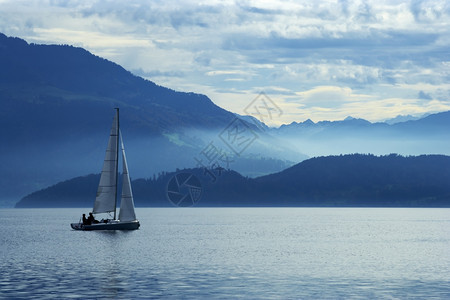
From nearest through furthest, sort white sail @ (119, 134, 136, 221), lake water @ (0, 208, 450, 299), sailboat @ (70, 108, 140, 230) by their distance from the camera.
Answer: lake water @ (0, 208, 450, 299) < sailboat @ (70, 108, 140, 230) < white sail @ (119, 134, 136, 221)

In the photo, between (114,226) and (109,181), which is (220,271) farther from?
(109,181)

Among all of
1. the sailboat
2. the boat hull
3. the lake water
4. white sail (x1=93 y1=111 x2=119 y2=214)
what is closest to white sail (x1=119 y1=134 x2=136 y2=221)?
the sailboat

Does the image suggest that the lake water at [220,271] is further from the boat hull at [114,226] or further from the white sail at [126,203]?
Answer: the white sail at [126,203]

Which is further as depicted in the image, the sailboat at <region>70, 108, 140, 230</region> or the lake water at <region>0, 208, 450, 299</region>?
the sailboat at <region>70, 108, 140, 230</region>

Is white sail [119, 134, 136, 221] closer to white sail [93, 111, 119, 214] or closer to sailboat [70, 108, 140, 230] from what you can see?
sailboat [70, 108, 140, 230]

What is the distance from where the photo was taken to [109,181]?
150625 millimetres

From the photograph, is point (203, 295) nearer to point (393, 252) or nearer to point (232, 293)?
point (232, 293)

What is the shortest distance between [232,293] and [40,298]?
16.6m

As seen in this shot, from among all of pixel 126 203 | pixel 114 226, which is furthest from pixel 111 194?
pixel 114 226

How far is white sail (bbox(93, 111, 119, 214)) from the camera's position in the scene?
490 ft

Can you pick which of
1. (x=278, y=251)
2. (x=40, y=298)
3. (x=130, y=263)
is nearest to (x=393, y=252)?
(x=278, y=251)

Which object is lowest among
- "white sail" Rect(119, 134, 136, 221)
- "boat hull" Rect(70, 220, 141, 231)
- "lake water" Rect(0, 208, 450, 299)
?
"lake water" Rect(0, 208, 450, 299)

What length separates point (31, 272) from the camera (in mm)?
80562

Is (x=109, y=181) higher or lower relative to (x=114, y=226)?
higher
